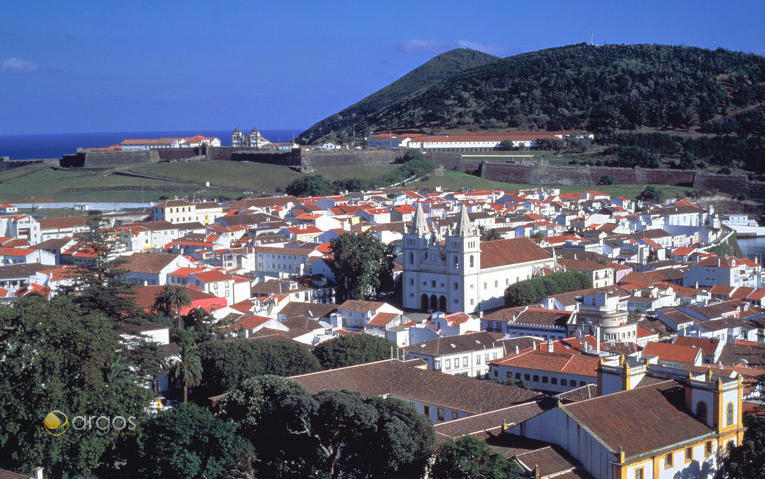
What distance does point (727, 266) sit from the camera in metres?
43.3

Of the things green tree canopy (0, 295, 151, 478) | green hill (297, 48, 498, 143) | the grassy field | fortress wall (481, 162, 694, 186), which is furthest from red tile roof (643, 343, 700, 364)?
green hill (297, 48, 498, 143)

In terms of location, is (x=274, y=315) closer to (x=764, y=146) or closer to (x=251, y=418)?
(x=251, y=418)

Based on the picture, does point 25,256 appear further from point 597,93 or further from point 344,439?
point 597,93

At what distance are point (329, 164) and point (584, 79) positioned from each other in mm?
46748

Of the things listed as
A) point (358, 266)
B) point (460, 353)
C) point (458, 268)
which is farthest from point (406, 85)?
point (460, 353)

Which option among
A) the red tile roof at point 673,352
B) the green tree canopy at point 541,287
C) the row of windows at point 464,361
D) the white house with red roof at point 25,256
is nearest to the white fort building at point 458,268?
the green tree canopy at point 541,287

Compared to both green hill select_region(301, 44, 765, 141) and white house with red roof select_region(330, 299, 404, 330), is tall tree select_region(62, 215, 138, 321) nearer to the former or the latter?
white house with red roof select_region(330, 299, 404, 330)

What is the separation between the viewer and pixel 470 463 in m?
14.7

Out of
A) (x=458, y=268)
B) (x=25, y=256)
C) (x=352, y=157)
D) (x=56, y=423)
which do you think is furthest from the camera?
(x=352, y=157)

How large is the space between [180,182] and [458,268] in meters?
47.9

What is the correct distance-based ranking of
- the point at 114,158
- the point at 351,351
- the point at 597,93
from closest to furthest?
the point at 351,351
the point at 114,158
the point at 597,93

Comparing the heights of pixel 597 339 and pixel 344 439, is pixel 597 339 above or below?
below

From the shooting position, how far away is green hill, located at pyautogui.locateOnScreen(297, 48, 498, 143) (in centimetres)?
16462

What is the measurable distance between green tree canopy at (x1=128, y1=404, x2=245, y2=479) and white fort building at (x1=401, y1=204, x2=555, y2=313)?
2292 cm
